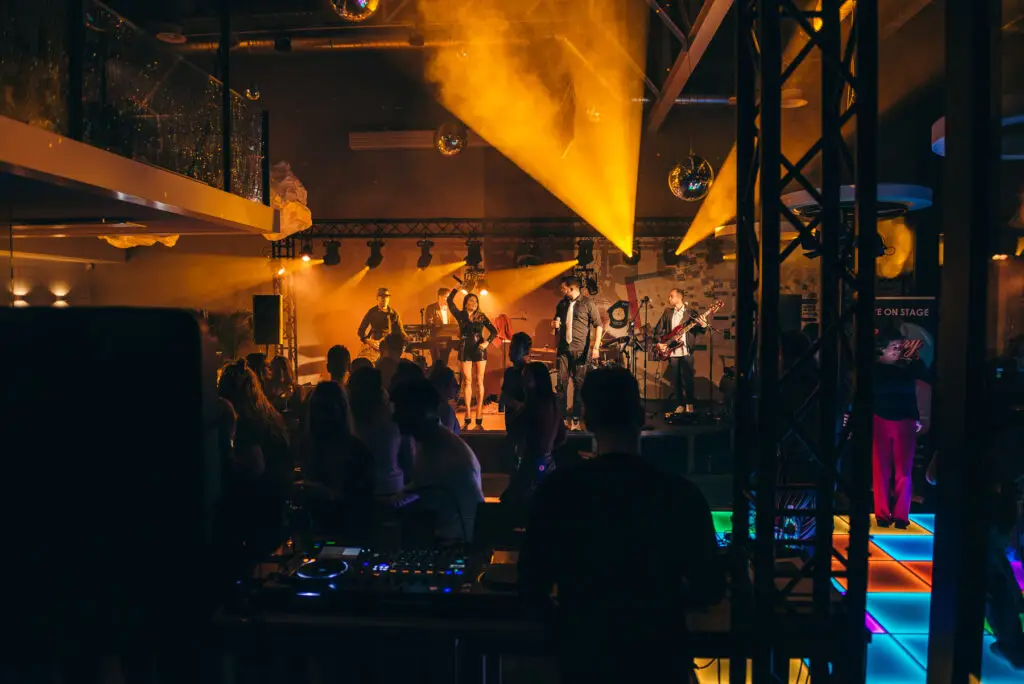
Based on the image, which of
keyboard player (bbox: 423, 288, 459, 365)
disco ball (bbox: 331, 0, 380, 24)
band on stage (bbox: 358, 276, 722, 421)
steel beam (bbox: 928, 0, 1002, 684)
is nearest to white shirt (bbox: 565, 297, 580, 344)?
band on stage (bbox: 358, 276, 722, 421)

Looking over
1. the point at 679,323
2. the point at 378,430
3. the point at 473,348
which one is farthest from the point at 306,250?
the point at 378,430

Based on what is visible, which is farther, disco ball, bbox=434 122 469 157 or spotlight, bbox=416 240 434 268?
spotlight, bbox=416 240 434 268

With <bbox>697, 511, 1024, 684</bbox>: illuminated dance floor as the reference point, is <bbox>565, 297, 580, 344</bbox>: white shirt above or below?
above

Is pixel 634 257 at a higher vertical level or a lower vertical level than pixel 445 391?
higher

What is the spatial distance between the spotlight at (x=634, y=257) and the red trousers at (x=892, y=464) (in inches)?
237

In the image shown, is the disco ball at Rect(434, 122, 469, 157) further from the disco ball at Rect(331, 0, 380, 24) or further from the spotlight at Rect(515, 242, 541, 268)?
the disco ball at Rect(331, 0, 380, 24)

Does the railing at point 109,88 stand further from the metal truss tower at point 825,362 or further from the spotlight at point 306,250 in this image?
the spotlight at point 306,250

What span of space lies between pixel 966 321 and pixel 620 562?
1.86 m

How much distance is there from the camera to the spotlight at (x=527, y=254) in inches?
464

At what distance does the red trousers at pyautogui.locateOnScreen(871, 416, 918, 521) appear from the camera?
5.96 meters

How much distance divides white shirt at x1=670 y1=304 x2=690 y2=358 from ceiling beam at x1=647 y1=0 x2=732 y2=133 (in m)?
2.74

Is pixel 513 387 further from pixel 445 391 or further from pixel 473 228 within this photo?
pixel 473 228

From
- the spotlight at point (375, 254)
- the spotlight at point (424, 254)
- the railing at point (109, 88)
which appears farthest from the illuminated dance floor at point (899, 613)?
the spotlight at point (375, 254)

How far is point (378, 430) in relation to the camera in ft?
12.4
